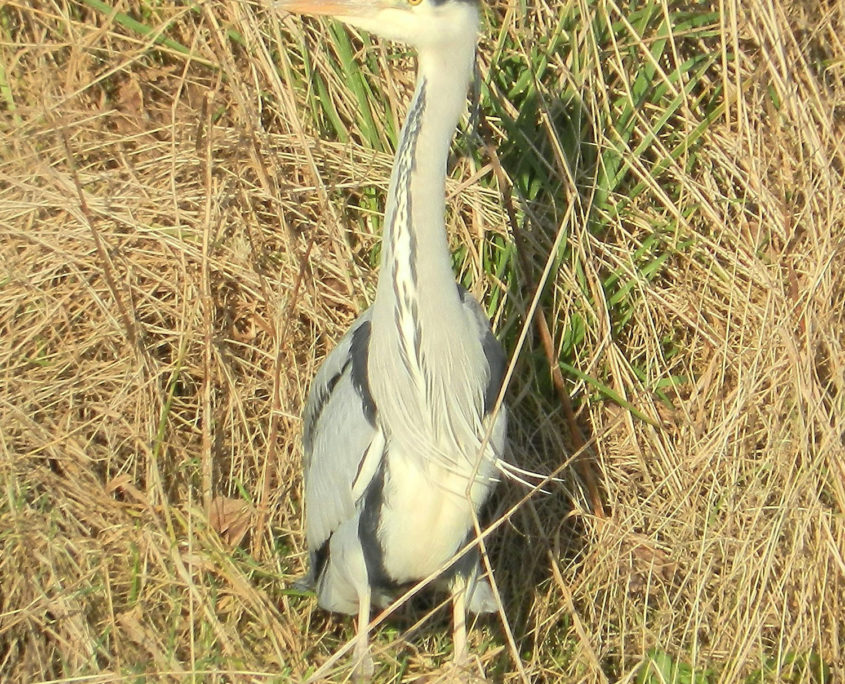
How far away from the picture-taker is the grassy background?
289 cm

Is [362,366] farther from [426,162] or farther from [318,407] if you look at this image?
[426,162]

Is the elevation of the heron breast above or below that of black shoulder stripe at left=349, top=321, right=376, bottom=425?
below

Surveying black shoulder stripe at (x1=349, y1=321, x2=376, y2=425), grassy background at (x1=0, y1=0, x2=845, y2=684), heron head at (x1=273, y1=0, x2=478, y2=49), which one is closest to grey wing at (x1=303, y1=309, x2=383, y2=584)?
black shoulder stripe at (x1=349, y1=321, x2=376, y2=425)

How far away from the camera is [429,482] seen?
2.48 meters

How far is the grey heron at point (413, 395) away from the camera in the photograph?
7.54ft

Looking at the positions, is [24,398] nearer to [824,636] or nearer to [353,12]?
[353,12]

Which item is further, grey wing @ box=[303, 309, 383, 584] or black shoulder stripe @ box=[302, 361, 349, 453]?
black shoulder stripe @ box=[302, 361, 349, 453]

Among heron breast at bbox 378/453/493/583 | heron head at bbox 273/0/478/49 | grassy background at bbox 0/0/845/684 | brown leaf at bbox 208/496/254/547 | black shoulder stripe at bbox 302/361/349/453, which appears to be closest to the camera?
heron head at bbox 273/0/478/49

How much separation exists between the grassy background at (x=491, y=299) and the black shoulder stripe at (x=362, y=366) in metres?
0.40

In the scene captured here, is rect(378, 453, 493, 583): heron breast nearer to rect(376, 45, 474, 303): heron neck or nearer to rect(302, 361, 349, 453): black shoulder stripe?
rect(302, 361, 349, 453): black shoulder stripe

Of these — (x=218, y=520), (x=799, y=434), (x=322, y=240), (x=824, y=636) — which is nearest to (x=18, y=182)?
(x=322, y=240)

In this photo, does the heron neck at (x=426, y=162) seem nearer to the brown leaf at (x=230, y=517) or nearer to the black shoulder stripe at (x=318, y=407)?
the black shoulder stripe at (x=318, y=407)

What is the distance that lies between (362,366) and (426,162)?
531 millimetres

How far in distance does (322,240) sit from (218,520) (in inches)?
31.9
